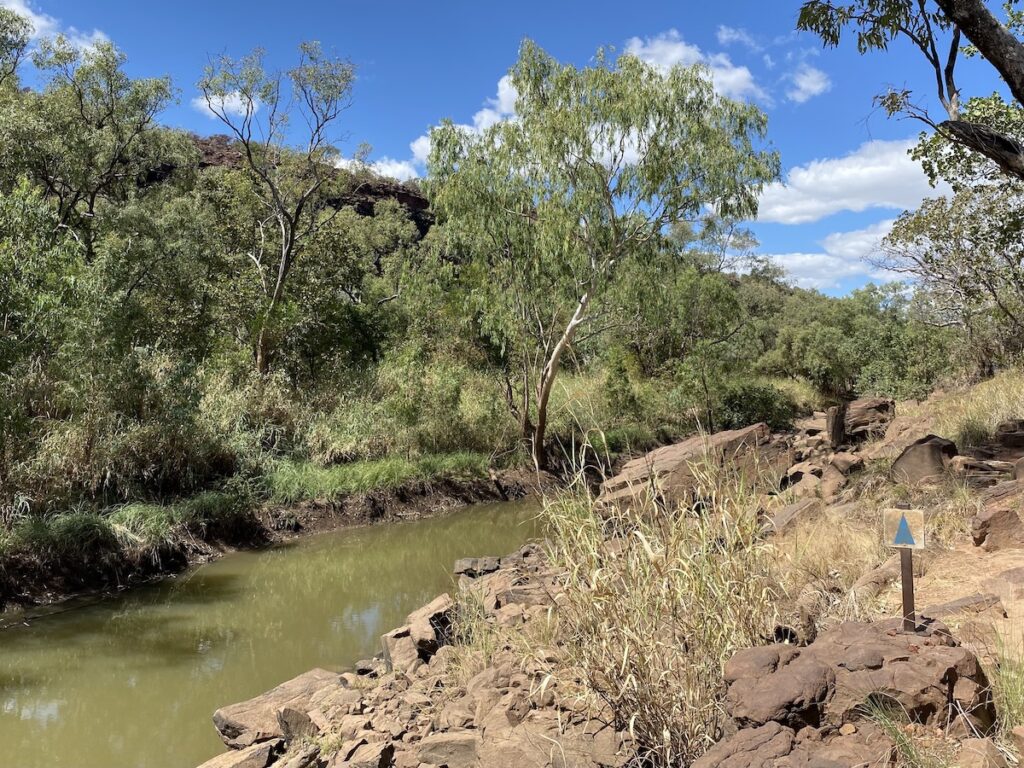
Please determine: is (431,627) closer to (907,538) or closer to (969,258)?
(907,538)

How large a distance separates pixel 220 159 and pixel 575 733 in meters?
42.8

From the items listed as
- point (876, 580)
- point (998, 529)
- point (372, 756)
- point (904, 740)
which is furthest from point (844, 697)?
point (998, 529)

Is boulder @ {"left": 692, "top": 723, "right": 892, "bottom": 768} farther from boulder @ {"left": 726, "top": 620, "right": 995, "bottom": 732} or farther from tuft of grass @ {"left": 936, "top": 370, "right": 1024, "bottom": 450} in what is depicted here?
tuft of grass @ {"left": 936, "top": 370, "right": 1024, "bottom": 450}

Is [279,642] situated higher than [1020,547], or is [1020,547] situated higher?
[1020,547]

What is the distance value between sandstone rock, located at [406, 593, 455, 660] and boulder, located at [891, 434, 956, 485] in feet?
15.3

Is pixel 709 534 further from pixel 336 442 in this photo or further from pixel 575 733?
pixel 336 442

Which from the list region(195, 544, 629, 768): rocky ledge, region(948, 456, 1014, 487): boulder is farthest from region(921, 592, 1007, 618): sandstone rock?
region(948, 456, 1014, 487): boulder

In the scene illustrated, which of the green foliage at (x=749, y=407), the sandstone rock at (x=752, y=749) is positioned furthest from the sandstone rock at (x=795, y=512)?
the green foliage at (x=749, y=407)

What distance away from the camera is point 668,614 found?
312 cm

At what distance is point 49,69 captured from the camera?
627 inches

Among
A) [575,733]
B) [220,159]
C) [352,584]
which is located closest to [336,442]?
[352,584]

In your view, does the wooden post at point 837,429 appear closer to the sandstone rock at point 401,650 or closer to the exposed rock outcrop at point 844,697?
the sandstone rock at point 401,650

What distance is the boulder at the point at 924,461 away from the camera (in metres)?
7.12

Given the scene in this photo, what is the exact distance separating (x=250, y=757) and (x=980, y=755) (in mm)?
3801
